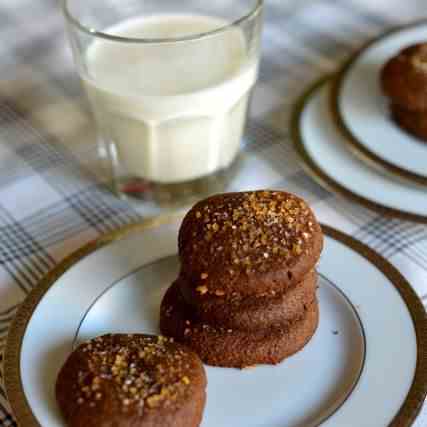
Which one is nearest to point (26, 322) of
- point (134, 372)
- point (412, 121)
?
point (134, 372)

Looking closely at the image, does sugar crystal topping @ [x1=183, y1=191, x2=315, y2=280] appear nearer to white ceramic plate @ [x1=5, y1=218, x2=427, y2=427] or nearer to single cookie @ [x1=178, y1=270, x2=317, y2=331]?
single cookie @ [x1=178, y1=270, x2=317, y2=331]

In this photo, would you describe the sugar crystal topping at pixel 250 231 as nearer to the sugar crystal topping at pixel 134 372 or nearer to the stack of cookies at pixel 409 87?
the sugar crystal topping at pixel 134 372

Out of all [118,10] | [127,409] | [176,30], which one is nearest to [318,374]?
[127,409]

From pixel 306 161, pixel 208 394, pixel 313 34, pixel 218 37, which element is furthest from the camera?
pixel 313 34

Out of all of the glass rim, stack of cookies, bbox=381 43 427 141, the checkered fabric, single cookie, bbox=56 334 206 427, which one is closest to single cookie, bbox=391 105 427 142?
stack of cookies, bbox=381 43 427 141

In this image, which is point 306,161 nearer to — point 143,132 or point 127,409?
point 143,132

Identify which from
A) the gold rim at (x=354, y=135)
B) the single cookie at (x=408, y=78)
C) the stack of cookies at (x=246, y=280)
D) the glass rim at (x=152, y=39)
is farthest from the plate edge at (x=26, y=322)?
the single cookie at (x=408, y=78)
